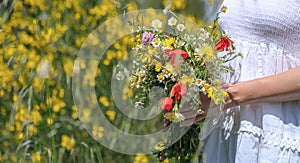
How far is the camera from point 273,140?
53.4 inches

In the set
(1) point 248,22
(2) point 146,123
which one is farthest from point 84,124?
(1) point 248,22

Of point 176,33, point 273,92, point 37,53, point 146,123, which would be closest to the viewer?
point 273,92

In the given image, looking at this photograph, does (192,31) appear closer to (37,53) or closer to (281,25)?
(281,25)

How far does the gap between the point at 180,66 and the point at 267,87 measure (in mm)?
178

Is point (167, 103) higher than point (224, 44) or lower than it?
lower

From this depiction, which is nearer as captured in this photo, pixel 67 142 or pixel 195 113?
pixel 195 113

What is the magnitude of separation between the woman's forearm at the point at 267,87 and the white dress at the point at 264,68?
42 millimetres

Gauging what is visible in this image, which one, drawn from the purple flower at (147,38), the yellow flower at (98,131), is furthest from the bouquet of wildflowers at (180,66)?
the yellow flower at (98,131)

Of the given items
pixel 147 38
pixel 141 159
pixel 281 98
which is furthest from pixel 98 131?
pixel 281 98

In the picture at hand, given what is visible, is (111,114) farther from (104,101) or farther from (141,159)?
(141,159)

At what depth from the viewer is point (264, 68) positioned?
4.54ft

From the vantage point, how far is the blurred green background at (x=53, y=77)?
8.32 ft

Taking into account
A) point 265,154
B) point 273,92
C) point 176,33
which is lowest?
point 265,154

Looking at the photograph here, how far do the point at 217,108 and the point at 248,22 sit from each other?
0.62ft
